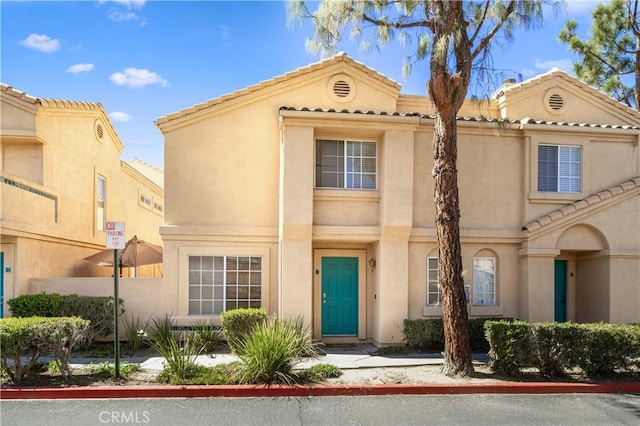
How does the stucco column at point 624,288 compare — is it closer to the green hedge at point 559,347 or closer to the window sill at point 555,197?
the window sill at point 555,197

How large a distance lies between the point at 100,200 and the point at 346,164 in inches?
379

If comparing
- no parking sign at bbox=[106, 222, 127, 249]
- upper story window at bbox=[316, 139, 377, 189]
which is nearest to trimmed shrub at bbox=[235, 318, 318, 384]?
no parking sign at bbox=[106, 222, 127, 249]

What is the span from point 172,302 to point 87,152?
22.7 ft

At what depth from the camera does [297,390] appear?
8.09 meters

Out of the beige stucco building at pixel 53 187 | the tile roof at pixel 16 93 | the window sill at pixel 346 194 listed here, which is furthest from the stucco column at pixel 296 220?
the tile roof at pixel 16 93

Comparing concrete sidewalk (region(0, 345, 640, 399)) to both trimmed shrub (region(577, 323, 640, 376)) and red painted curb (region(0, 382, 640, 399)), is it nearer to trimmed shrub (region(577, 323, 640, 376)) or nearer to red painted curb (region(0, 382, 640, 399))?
red painted curb (region(0, 382, 640, 399))


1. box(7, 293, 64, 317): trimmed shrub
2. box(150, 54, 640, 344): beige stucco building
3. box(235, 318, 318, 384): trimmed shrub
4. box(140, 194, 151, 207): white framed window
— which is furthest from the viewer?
box(140, 194, 151, 207): white framed window

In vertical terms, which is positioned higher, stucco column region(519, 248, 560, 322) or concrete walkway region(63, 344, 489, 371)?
stucco column region(519, 248, 560, 322)

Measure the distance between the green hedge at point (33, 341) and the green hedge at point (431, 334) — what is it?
23.5 feet

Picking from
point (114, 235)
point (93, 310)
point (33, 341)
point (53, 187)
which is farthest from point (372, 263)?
point (53, 187)

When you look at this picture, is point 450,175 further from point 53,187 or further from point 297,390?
point 53,187

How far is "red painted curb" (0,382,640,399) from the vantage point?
7832 mm

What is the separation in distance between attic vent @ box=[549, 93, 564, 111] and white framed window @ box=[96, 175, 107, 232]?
15042 millimetres

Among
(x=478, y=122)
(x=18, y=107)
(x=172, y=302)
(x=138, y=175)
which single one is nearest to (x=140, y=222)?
(x=138, y=175)
